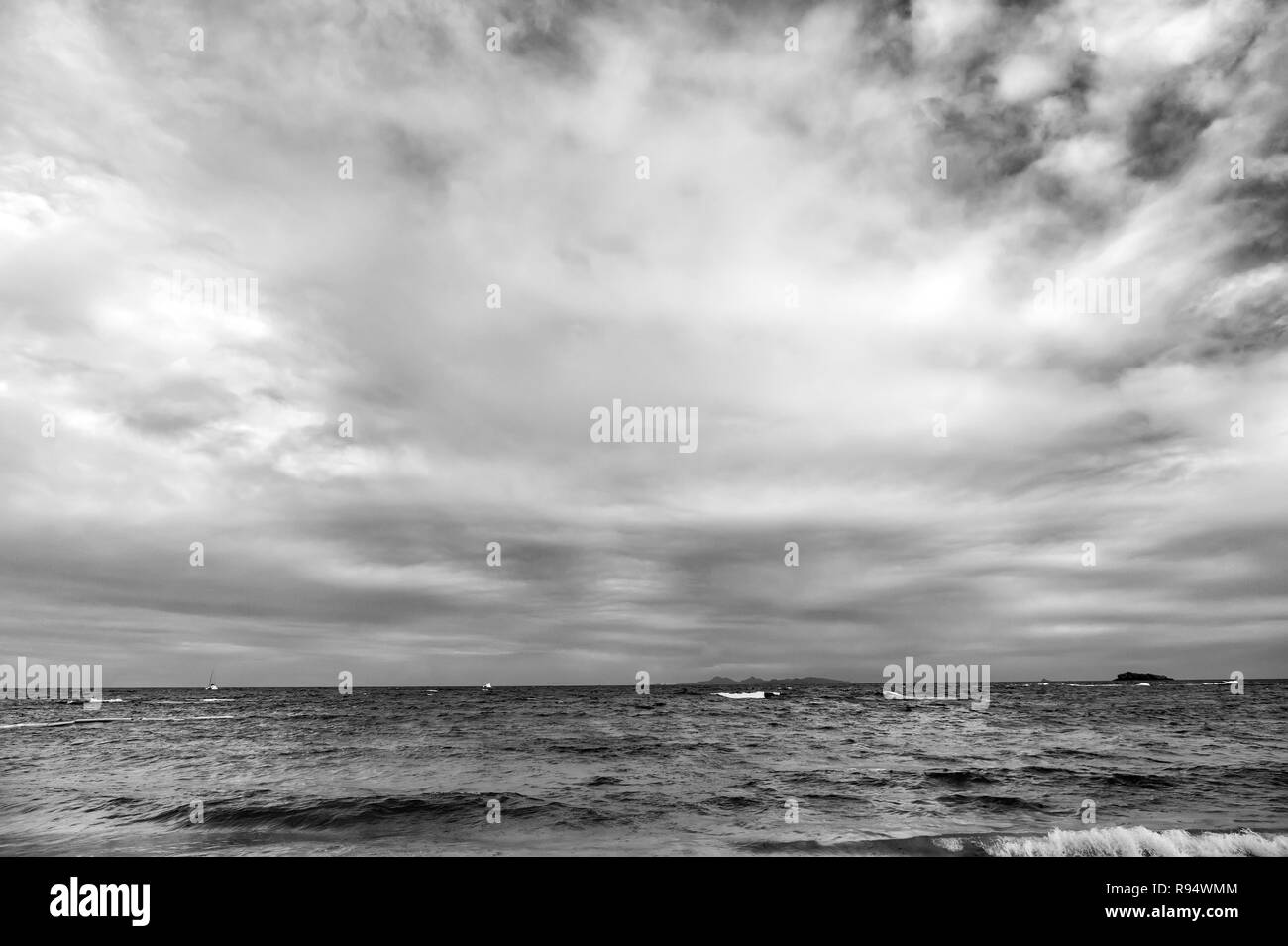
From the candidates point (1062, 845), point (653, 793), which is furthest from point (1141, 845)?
point (653, 793)

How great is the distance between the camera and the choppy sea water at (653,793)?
1577cm

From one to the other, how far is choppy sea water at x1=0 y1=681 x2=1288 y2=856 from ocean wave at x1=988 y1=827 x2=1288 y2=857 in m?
0.05

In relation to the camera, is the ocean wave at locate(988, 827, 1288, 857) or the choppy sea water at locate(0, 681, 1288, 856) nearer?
the ocean wave at locate(988, 827, 1288, 857)

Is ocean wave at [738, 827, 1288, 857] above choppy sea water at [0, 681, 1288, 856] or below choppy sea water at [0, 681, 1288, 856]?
above

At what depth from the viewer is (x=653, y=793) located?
22.2 meters

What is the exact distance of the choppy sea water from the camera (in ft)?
51.8

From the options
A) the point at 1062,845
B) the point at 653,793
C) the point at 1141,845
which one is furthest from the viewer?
the point at 653,793

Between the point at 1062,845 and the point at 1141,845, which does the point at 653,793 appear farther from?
the point at 1141,845

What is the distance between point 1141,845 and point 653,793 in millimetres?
12965

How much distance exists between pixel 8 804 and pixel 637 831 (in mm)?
19941

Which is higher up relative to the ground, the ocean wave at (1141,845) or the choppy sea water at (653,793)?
the ocean wave at (1141,845)

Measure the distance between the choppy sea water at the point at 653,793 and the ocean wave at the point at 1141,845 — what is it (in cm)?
5

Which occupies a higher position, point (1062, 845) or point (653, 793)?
point (1062, 845)
